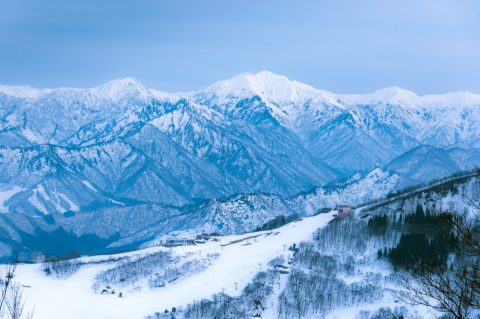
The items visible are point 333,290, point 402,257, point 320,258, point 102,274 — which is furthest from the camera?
point 102,274

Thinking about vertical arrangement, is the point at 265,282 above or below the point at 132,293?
above

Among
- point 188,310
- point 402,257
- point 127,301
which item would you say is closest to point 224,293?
point 188,310

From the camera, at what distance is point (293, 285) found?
15825 cm

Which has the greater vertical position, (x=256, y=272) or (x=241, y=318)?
(x=256, y=272)

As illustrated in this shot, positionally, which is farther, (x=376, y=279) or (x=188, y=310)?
(x=376, y=279)

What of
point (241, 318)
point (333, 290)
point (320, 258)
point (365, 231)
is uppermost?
point (365, 231)

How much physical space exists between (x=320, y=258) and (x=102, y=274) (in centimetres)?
6988

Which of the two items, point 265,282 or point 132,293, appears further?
point 132,293

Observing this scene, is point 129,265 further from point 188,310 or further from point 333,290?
point 333,290

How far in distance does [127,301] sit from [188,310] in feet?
73.6

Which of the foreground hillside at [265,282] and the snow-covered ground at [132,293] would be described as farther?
the snow-covered ground at [132,293]

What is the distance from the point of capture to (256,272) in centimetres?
17425

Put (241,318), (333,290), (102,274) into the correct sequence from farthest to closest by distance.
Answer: (102,274), (333,290), (241,318)

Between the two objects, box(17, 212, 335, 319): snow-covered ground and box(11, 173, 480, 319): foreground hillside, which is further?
box(17, 212, 335, 319): snow-covered ground
